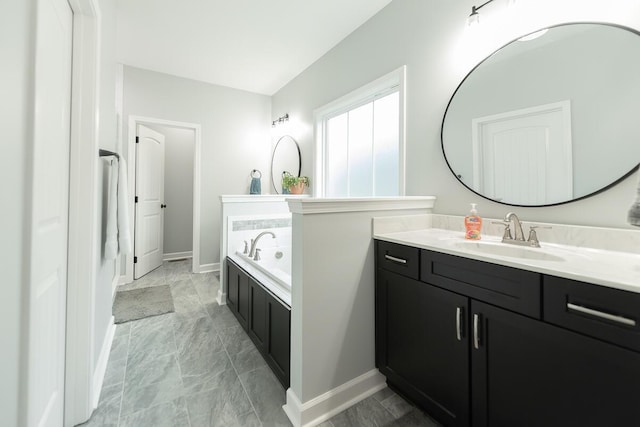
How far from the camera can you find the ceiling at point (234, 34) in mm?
2336

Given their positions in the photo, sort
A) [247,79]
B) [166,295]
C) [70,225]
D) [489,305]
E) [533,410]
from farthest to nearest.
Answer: [247,79] → [166,295] → [70,225] → [489,305] → [533,410]

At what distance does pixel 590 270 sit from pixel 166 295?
3422 millimetres

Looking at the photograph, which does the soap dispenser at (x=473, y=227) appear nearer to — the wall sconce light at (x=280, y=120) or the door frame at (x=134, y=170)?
the wall sconce light at (x=280, y=120)

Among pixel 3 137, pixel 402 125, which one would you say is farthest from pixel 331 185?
pixel 3 137

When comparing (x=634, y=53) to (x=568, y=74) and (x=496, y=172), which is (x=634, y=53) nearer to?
(x=568, y=74)

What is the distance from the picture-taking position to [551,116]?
53.5 inches

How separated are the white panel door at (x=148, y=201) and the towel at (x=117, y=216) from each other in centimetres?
204

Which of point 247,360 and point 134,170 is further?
point 134,170

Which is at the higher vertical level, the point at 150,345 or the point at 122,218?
the point at 122,218

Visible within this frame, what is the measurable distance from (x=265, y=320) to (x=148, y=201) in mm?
3044

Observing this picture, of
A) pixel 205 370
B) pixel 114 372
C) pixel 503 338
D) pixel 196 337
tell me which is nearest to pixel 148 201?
pixel 196 337

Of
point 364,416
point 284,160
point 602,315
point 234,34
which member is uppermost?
point 234,34

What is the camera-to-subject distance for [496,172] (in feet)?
5.21

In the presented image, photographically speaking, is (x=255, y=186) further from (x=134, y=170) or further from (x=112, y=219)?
(x=112, y=219)
